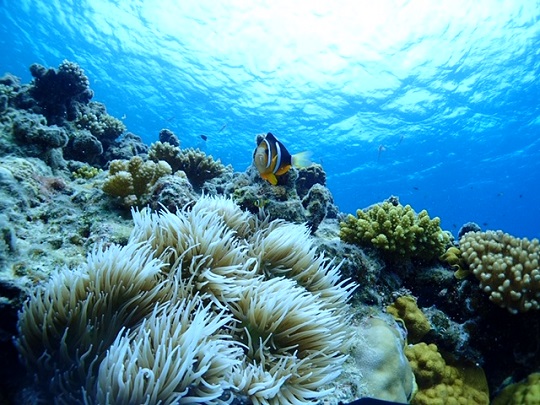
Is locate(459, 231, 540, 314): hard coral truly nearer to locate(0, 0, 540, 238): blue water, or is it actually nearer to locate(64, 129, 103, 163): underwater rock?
locate(64, 129, 103, 163): underwater rock

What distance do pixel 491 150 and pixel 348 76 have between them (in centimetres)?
2305

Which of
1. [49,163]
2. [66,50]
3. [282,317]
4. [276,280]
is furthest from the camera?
[66,50]

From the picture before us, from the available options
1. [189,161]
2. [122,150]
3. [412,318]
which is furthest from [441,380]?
[122,150]

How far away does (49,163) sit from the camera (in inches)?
205

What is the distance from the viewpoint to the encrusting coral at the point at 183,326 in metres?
1.75

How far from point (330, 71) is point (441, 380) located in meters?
23.3

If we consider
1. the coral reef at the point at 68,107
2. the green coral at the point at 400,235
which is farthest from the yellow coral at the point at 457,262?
the coral reef at the point at 68,107

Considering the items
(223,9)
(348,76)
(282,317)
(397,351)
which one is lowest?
(282,317)

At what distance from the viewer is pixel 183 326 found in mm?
2064

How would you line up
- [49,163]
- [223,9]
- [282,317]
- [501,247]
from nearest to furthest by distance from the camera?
1. [282,317]
2. [501,247]
3. [49,163]
4. [223,9]

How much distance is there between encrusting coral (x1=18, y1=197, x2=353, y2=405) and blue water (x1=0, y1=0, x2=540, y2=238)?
20.9 m

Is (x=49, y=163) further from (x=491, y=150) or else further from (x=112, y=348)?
(x=491, y=150)

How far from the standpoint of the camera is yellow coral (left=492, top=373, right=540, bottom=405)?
9.30ft

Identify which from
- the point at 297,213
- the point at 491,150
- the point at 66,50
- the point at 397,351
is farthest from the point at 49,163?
the point at 491,150
